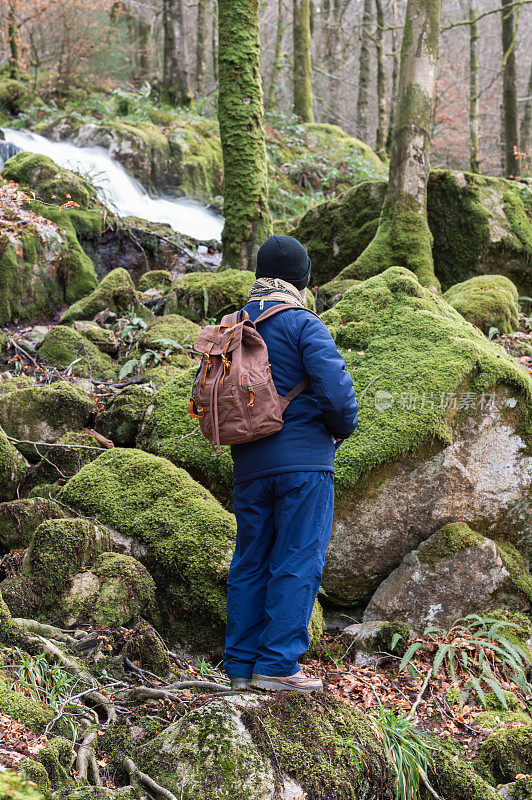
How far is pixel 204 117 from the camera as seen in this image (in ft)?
60.5

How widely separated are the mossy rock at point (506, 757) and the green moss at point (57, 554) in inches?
101

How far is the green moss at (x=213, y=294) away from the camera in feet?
26.1

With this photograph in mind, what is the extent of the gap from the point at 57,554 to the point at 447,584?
8.70 ft

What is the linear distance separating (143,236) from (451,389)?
758 cm

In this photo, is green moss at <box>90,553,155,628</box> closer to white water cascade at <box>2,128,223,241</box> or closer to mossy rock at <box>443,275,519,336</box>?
mossy rock at <box>443,275,519,336</box>

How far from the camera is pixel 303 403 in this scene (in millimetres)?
3318

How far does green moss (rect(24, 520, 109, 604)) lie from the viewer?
12.8 feet

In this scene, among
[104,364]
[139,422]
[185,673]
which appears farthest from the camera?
[104,364]

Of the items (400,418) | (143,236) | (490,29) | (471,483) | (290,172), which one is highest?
(490,29)

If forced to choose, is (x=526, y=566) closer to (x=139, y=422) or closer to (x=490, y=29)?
(x=139, y=422)

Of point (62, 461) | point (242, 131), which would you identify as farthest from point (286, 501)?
point (242, 131)

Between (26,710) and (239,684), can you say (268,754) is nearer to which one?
(239,684)

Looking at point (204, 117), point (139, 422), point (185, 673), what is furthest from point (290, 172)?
point (185, 673)

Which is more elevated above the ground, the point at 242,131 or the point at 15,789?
the point at 242,131
